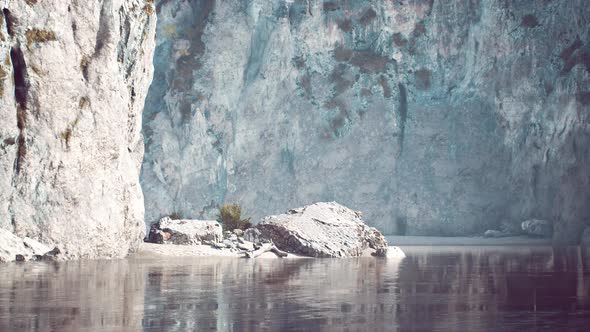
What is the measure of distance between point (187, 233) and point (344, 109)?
53.6 meters

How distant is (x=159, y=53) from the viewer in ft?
317

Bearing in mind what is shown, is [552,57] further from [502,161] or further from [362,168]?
[362,168]

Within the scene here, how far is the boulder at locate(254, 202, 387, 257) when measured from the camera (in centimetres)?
4309

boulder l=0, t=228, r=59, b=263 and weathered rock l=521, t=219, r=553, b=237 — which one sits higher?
weathered rock l=521, t=219, r=553, b=237

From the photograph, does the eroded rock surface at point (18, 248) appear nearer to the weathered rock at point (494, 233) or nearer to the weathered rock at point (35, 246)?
the weathered rock at point (35, 246)

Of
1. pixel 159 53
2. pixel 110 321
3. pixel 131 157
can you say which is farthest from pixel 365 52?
pixel 110 321

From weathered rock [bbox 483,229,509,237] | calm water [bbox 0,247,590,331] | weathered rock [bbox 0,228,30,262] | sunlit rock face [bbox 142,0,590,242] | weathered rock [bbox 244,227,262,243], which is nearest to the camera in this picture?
calm water [bbox 0,247,590,331]

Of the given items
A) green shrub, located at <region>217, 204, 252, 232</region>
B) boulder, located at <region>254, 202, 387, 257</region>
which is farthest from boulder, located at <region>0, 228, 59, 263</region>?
green shrub, located at <region>217, 204, 252, 232</region>

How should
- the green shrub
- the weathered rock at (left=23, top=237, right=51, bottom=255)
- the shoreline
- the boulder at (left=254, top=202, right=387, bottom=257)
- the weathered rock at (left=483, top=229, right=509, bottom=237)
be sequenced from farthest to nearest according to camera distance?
the weathered rock at (left=483, top=229, right=509, bottom=237) < the shoreline < the green shrub < the boulder at (left=254, top=202, right=387, bottom=257) < the weathered rock at (left=23, top=237, right=51, bottom=255)

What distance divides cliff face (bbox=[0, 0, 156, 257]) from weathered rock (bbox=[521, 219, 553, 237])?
4857 centimetres

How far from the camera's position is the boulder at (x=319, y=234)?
43.1 meters

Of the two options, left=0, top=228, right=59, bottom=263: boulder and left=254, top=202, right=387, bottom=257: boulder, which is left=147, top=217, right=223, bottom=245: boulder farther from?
left=0, top=228, right=59, bottom=263: boulder

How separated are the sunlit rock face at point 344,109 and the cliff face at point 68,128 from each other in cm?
5347

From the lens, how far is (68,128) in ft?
117
